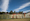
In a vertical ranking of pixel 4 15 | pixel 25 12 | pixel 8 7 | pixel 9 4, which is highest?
pixel 9 4

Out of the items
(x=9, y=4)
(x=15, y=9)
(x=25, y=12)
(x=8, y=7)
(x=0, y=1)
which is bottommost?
(x=25, y=12)

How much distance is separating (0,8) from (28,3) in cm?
135

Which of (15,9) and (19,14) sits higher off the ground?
(15,9)

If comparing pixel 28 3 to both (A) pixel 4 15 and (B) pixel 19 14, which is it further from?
(A) pixel 4 15

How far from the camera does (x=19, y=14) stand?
132cm

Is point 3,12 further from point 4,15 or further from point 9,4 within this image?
point 9,4

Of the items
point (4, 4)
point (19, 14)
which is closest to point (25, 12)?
point (19, 14)

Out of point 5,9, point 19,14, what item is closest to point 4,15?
point 5,9

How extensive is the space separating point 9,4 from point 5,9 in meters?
0.31

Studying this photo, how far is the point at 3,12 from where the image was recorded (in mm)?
1339

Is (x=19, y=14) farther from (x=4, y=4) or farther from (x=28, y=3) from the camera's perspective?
(x=4, y=4)

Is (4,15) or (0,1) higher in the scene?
(0,1)

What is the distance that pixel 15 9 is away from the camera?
1.36 metres

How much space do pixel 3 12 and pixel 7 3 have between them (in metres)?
0.47
